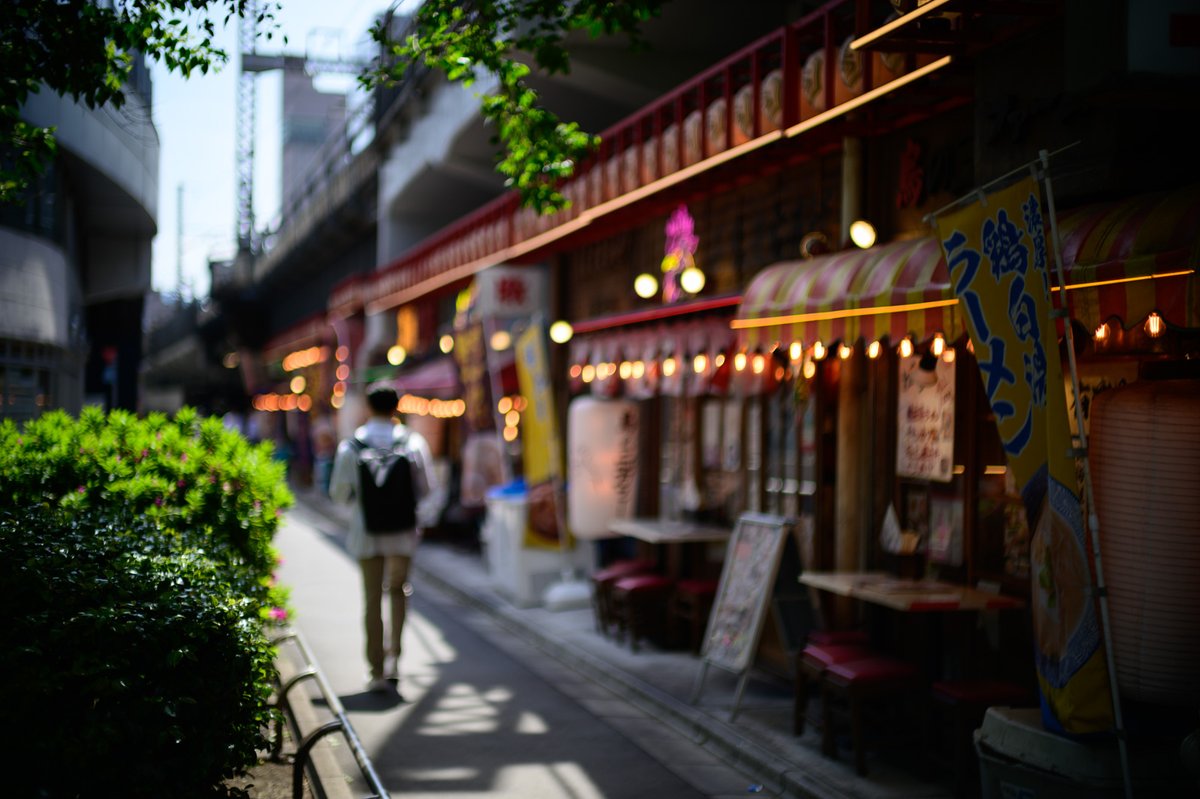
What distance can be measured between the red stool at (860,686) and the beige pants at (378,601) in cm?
394

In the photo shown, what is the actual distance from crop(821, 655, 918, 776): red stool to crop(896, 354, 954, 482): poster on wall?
1.59 meters

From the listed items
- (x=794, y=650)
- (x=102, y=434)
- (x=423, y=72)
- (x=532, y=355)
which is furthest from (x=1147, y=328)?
(x=423, y=72)

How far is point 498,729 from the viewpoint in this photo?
10.3 metres

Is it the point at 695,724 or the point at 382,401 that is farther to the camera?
the point at 382,401

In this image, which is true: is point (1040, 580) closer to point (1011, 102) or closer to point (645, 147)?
point (1011, 102)

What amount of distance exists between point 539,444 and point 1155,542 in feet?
34.9

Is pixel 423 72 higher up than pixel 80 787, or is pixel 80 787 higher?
pixel 423 72

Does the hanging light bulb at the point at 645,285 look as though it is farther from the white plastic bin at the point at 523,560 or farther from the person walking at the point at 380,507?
the person walking at the point at 380,507

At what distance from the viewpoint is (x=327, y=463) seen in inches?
1483

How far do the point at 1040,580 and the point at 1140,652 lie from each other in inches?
23.6

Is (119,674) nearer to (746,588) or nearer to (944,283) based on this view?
(944,283)

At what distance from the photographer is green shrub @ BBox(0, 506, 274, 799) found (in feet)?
17.6

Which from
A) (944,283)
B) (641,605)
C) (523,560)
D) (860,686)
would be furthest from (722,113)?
(523,560)

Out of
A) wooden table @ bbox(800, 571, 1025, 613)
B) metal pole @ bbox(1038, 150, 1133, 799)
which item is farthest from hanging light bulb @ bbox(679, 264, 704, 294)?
metal pole @ bbox(1038, 150, 1133, 799)
